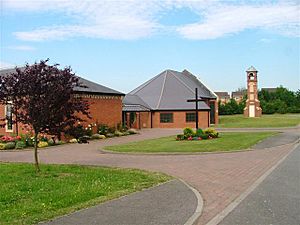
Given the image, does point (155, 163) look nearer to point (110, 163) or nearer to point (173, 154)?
point (110, 163)

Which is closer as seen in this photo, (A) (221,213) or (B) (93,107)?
(A) (221,213)

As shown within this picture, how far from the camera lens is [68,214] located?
287 inches

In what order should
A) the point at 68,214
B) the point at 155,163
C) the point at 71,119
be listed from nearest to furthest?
the point at 68,214
the point at 71,119
the point at 155,163

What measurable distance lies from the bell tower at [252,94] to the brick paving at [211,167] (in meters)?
61.7

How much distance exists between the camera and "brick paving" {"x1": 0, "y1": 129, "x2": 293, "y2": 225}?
9688mm

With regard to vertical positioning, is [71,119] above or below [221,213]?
above

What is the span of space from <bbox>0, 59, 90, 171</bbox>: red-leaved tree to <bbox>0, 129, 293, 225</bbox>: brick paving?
3.58 meters

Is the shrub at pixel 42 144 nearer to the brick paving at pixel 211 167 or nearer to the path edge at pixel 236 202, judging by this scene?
the brick paving at pixel 211 167

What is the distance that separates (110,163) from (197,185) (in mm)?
6103

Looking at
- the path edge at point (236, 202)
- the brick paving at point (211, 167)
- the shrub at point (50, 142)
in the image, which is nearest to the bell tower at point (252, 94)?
the shrub at point (50, 142)

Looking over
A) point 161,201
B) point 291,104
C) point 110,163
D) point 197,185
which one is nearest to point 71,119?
point 110,163

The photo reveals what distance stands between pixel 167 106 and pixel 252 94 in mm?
33935

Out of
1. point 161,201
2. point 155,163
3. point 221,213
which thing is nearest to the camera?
point 221,213

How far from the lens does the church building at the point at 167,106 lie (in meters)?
51.6
